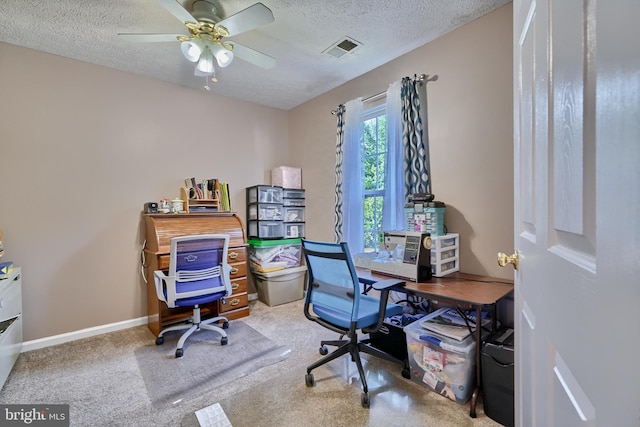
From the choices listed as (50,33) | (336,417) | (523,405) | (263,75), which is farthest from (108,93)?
(523,405)

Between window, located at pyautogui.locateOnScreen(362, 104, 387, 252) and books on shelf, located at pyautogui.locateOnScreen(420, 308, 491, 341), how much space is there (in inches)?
42.1

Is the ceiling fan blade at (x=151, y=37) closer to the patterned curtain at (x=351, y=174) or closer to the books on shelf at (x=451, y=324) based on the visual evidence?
the patterned curtain at (x=351, y=174)

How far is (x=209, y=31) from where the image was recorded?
1.98m

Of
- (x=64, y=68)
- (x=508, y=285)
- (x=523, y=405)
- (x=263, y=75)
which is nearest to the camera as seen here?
(x=523, y=405)

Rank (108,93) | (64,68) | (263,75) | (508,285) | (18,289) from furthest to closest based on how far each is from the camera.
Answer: (263,75), (108,93), (64,68), (18,289), (508,285)

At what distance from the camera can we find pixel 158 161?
3.11 metres

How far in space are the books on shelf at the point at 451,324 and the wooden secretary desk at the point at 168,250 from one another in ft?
6.74

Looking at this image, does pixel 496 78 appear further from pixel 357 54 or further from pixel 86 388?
pixel 86 388

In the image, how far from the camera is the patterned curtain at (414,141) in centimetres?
247

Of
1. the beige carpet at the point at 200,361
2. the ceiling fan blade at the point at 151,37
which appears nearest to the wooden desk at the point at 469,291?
the beige carpet at the point at 200,361

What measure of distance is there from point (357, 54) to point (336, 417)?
2.94 metres

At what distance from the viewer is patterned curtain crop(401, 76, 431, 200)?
247 cm

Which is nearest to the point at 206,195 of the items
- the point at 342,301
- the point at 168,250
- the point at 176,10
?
the point at 168,250

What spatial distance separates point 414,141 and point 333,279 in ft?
4.90
